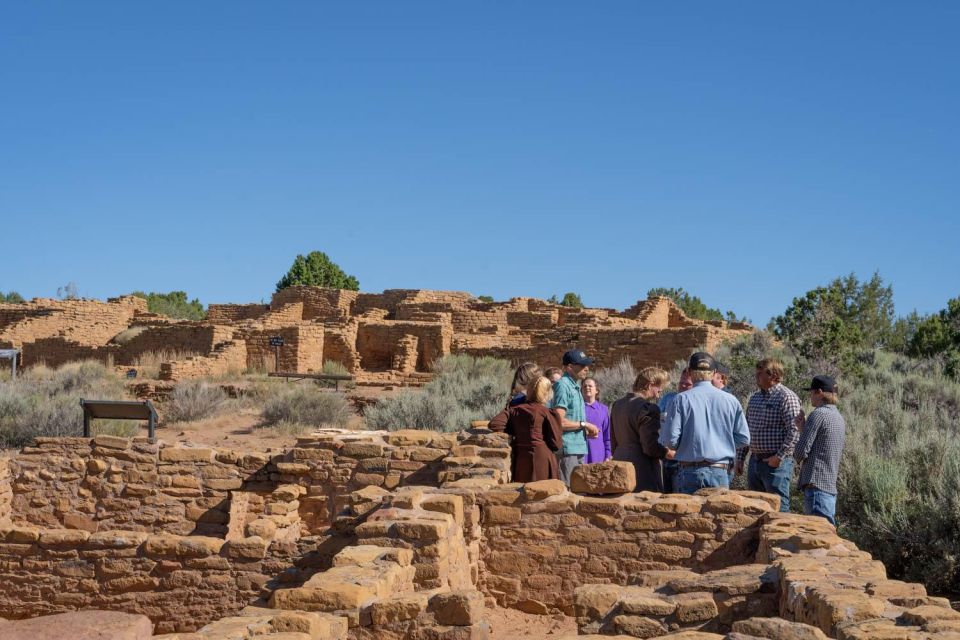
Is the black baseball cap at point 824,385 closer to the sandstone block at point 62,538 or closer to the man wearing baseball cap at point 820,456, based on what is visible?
the man wearing baseball cap at point 820,456

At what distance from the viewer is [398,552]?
524 centimetres

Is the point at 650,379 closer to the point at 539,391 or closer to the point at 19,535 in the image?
the point at 539,391

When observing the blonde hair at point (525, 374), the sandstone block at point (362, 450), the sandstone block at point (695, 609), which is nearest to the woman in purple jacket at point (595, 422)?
the blonde hair at point (525, 374)

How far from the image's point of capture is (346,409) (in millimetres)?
17359

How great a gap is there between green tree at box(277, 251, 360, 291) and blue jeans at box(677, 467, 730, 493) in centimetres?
4198

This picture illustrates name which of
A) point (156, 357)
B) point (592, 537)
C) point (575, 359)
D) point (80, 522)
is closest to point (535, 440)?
point (575, 359)

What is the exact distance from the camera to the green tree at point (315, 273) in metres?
48.1

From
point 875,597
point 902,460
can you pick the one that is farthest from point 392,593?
point 902,460

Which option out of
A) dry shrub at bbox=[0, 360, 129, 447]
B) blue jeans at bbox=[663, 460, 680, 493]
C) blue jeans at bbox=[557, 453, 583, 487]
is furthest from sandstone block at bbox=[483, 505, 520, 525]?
dry shrub at bbox=[0, 360, 129, 447]

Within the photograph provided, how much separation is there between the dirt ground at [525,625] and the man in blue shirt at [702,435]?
1554 mm

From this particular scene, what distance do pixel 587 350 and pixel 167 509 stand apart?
1314 cm

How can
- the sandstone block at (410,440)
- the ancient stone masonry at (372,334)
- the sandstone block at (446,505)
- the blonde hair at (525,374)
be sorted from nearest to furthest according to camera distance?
the sandstone block at (446,505) < the blonde hair at (525,374) < the sandstone block at (410,440) < the ancient stone masonry at (372,334)

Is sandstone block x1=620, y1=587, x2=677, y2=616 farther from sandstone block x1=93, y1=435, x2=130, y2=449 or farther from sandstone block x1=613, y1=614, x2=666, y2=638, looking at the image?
sandstone block x1=93, y1=435, x2=130, y2=449

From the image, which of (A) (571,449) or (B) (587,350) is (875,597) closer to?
(A) (571,449)
